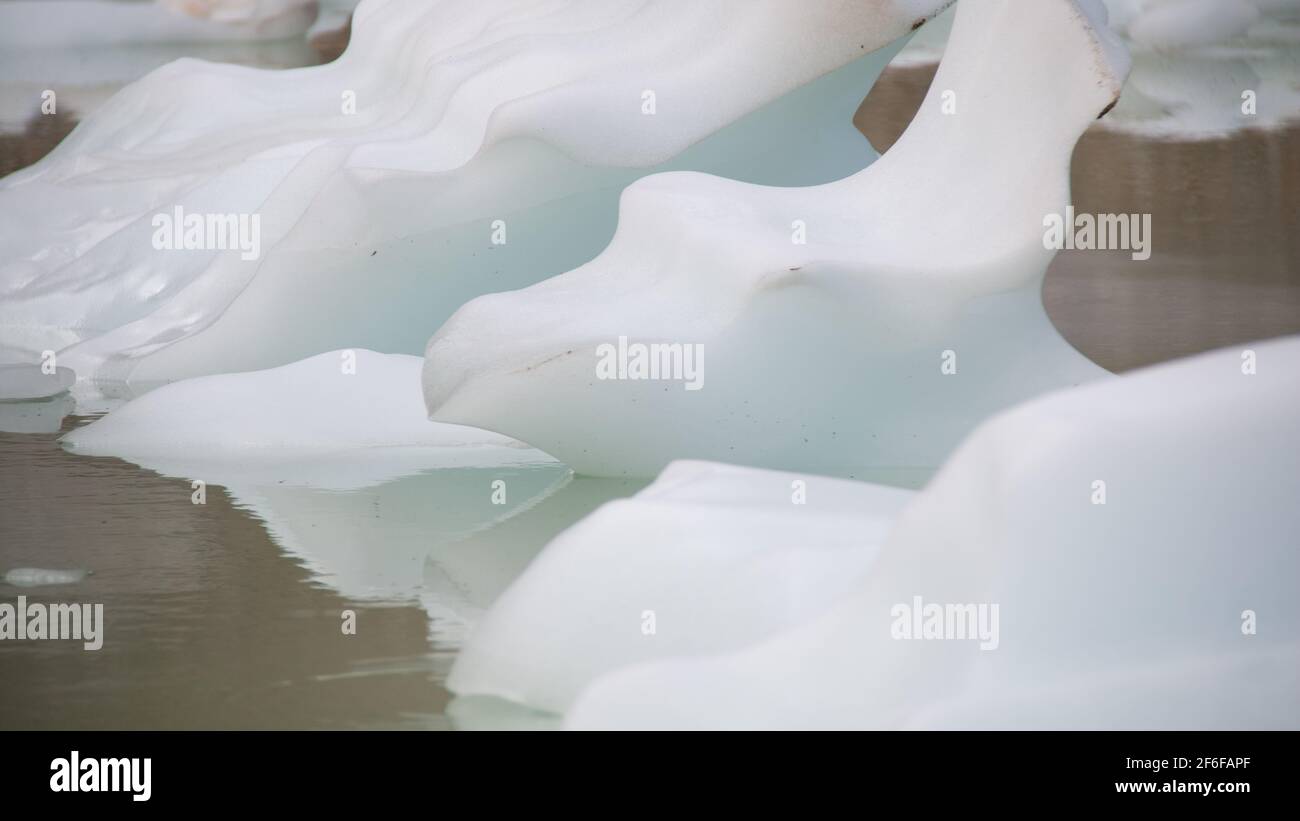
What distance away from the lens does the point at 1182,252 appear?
8.16 metres

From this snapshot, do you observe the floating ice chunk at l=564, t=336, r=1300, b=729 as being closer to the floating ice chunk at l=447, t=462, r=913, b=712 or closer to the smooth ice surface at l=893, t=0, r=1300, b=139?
the floating ice chunk at l=447, t=462, r=913, b=712

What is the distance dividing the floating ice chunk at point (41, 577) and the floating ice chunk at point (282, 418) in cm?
101

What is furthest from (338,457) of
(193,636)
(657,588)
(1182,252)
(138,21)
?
(138,21)

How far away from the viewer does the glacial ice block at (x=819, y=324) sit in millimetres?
3996

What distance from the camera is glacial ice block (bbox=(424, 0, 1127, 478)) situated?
4.00 meters

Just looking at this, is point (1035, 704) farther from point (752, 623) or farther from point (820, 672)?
point (752, 623)

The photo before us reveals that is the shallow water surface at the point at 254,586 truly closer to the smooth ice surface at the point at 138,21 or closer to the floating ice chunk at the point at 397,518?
the floating ice chunk at the point at 397,518

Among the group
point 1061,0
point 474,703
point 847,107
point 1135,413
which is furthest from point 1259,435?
point 847,107

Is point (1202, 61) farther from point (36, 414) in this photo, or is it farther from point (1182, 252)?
point (36, 414)

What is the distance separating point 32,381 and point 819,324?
280 cm

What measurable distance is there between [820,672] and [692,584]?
0.39 m

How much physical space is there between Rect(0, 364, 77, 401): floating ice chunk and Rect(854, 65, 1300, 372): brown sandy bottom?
3.21 metres

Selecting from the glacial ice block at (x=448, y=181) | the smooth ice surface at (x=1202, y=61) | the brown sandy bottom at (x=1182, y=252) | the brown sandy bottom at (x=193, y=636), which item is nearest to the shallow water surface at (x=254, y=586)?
the brown sandy bottom at (x=193, y=636)

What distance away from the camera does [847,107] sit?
5422mm
